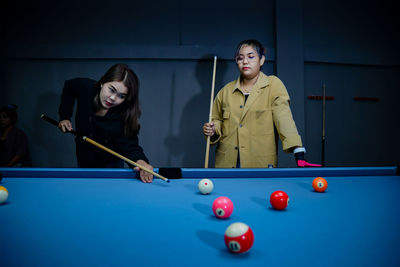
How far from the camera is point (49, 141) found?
11.0 ft

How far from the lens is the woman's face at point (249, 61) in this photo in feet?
7.88

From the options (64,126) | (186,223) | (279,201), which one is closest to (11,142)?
(64,126)

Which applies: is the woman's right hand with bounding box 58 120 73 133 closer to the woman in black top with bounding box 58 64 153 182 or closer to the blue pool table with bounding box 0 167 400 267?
the woman in black top with bounding box 58 64 153 182

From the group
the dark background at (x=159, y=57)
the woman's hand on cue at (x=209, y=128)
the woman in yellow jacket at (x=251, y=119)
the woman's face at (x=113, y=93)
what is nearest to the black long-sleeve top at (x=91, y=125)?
the woman's face at (x=113, y=93)

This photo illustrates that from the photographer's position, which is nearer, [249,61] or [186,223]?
[186,223]

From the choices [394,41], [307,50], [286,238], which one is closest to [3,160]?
[286,238]

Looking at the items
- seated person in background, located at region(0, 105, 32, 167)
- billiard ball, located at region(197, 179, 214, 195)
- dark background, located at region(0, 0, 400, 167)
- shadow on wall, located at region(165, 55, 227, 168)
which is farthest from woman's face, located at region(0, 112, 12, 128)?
billiard ball, located at region(197, 179, 214, 195)

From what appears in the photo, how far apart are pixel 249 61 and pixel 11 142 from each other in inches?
110

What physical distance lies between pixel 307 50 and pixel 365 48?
0.90 m

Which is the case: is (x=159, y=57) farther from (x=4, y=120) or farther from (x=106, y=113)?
(x=4, y=120)

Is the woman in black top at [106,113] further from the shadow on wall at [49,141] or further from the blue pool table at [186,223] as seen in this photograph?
the shadow on wall at [49,141]

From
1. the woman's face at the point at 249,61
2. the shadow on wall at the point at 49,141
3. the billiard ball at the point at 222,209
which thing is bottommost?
the billiard ball at the point at 222,209

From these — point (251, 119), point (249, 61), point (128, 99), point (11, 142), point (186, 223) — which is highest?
point (249, 61)

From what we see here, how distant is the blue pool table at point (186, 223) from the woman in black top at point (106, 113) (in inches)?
30.1
